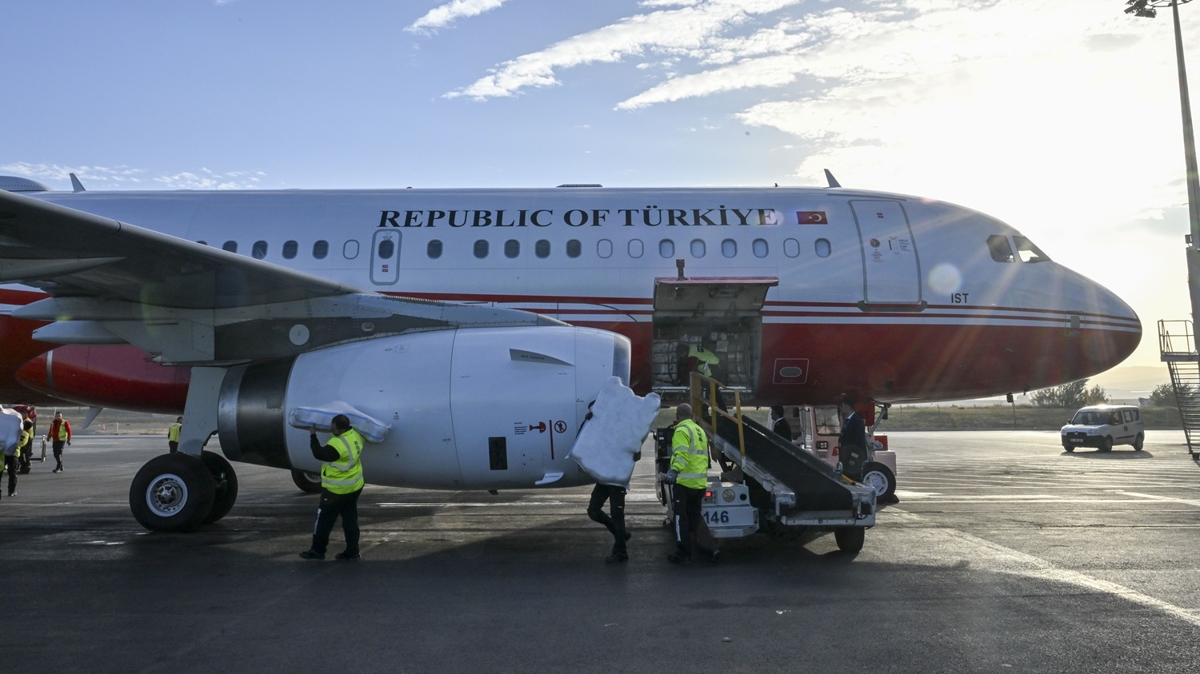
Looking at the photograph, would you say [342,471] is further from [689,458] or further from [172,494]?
[689,458]

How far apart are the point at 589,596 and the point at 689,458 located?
7.36ft

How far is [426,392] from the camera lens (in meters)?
9.69

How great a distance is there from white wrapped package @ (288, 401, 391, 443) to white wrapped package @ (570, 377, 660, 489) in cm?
223

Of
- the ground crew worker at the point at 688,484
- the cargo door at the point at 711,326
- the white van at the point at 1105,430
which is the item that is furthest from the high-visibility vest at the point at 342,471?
the white van at the point at 1105,430

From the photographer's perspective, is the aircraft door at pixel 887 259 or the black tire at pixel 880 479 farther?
the black tire at pixel 880 479

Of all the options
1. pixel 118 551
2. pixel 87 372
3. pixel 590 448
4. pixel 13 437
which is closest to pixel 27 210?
pixel 118 551

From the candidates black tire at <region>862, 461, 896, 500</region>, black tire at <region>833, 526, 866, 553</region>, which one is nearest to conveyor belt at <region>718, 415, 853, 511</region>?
black tire at <region>833, 526, 866, 553</region>

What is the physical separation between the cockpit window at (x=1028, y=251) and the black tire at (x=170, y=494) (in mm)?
12687

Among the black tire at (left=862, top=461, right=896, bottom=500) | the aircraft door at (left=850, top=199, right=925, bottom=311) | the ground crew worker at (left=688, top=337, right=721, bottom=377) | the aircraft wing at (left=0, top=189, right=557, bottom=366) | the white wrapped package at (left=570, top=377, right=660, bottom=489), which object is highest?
the aircraft door at (left=850, top=199, right=925, bottom=311)

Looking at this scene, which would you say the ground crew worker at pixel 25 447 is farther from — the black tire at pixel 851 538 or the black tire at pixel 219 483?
the black tire at pixel 851 538

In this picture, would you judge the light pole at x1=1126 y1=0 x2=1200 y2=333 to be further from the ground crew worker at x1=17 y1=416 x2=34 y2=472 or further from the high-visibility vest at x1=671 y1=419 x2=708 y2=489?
the ground crew worker at x1=17 y1=416 x2=34 y2=472

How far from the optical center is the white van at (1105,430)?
3275cm

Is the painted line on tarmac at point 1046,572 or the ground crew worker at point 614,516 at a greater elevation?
the ground crew worker at point 614,516

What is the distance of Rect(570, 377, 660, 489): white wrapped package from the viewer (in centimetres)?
905
